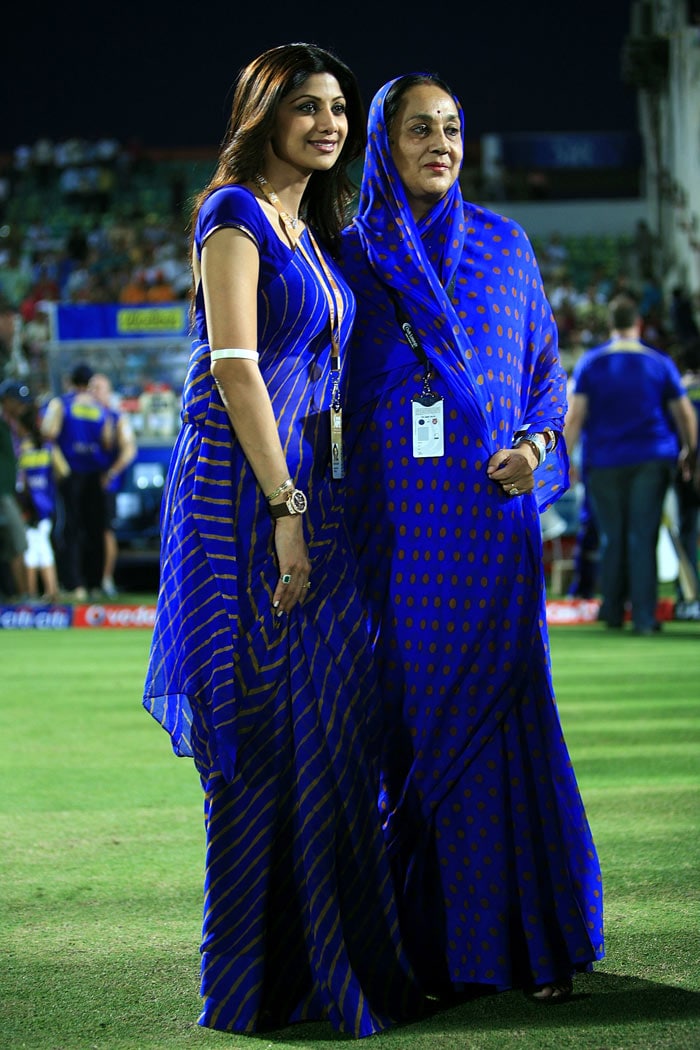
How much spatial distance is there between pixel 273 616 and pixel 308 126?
946 millimetres

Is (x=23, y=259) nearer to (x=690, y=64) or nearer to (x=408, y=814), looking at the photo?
(x=690, y=64)

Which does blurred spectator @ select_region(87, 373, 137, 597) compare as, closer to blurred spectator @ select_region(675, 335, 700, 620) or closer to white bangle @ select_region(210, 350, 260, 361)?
blurred spectator @ select_region(675, 335, 700, 620)

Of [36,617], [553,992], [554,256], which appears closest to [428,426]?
[553,992]

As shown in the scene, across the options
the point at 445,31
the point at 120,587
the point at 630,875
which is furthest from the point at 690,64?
the point at 630,875

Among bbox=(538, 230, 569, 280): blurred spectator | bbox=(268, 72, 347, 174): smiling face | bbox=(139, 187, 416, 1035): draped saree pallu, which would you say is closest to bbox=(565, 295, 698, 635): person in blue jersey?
bbox=(268, 72, 347, 174): smiling face

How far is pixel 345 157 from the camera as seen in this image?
2855mm

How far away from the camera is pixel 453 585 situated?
274cm

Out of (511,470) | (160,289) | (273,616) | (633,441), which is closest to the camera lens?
(273,616)

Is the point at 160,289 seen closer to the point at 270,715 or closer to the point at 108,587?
the point at 108,587

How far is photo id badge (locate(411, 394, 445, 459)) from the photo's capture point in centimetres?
272

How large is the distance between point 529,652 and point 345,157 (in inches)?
42.8

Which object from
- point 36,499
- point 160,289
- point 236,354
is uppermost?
point 160,289

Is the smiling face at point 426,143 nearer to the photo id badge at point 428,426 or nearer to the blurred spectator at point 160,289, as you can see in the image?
the photo id badge at point 428,426

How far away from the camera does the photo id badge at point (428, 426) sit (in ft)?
8.93
